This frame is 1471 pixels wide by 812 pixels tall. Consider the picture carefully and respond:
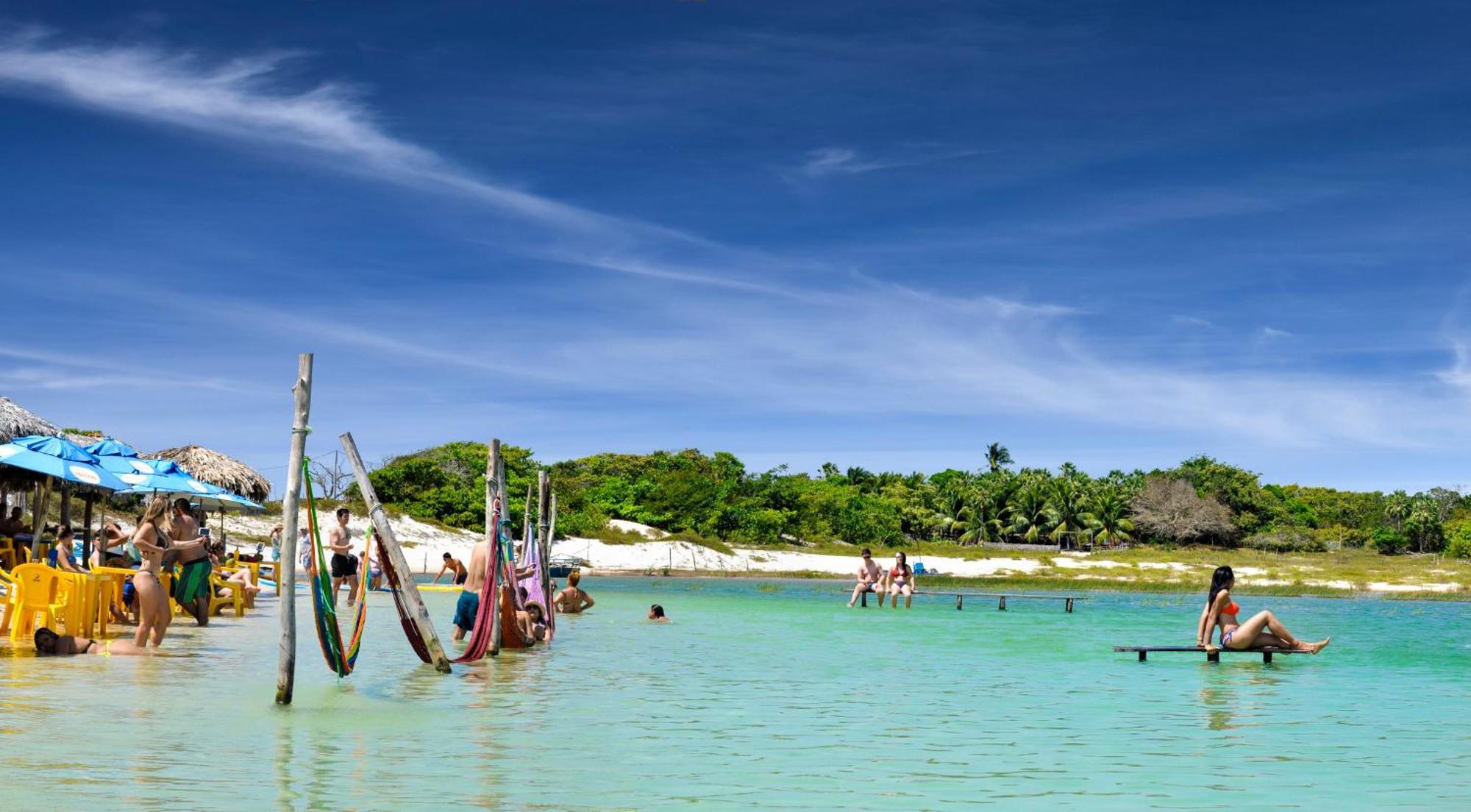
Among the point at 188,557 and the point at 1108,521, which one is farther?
the point at 1108,521

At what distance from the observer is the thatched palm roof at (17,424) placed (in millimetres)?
20703

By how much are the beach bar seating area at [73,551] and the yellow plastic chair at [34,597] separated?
0.04 ft

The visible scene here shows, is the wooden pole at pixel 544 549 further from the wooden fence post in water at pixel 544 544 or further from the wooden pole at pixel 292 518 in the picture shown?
the wooden pole at pixel 292 518

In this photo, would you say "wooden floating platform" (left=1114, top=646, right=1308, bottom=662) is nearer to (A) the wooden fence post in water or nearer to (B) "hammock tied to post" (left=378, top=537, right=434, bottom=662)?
(A) the wooden fence post in water

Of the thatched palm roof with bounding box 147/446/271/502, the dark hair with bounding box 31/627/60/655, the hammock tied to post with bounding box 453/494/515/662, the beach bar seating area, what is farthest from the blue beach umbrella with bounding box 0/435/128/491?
the thatched palm roof with bounding box 147/446/271/502

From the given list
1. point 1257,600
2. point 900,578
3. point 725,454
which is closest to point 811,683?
point 900,578

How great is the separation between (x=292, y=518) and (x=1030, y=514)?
84.2 meters

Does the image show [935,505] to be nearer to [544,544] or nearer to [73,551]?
[544,544]

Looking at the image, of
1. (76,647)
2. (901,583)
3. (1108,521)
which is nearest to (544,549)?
(901,583)

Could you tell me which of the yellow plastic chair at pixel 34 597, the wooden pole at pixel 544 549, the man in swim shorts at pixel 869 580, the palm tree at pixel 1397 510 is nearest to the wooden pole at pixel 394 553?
the yellow plastic chair at pixel 34 597

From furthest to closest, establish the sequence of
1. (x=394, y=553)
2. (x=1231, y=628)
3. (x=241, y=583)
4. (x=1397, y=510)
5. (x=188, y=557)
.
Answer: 1. (x=1397, y=510)
2. (x=241, y=583)
3. (x=1231, y=628)
4. (x=188, y=557)
5. (x=394, y=553)

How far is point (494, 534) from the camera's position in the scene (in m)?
14.9

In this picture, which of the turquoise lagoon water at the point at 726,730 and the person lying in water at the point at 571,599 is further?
the person lying in water at the point at 571,599

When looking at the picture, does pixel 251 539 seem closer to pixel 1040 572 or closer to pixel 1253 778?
pixel 1040 572
